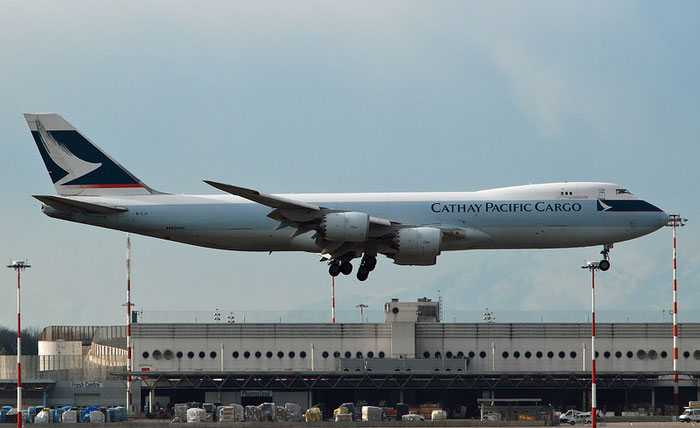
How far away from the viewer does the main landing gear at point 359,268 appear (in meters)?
70.8

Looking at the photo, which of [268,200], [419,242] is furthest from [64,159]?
[419,242]

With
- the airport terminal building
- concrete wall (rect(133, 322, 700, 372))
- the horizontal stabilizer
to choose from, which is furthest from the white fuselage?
concrete wall (rect(133, 322, 700, 372))

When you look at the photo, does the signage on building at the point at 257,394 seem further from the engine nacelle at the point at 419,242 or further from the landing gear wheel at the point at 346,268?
the engine nacelle at the point at 419,242

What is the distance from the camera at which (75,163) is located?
74375mm

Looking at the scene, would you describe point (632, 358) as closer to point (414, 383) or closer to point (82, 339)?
point (414, 383)

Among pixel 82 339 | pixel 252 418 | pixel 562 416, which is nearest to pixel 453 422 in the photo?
pixel 562 416

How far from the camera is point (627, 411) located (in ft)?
381

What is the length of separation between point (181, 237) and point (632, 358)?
210ft

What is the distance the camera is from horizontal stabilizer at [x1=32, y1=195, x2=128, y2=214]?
68125mm

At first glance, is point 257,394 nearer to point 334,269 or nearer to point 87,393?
point 87,393

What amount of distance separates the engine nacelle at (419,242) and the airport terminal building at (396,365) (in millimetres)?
47778

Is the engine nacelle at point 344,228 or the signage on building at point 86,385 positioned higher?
the engine nacelle at point 344,228

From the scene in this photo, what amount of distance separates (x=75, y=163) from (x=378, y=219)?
2102 centimetres

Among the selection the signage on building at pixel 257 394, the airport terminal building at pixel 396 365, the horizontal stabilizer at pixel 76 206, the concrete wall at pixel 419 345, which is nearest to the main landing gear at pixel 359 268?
the horizontal stabilizer at pixel 76 206
